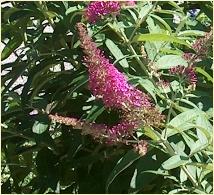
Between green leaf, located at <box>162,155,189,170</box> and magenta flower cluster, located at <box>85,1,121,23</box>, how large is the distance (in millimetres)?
371

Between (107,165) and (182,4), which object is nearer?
(107,165)

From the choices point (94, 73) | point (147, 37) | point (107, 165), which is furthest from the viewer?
point (107, 165)

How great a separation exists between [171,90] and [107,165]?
0.42 meters

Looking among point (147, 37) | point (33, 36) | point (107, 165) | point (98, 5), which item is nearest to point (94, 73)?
point (98, 5)

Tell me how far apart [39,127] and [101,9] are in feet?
1.70

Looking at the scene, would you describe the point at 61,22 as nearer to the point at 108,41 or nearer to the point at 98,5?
the point at 108,41

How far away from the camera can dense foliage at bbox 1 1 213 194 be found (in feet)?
4.21

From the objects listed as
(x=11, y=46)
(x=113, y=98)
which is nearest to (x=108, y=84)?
(x=113, y=98)

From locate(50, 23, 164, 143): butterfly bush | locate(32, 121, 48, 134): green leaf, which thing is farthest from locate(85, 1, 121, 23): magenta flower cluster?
locate(32, 121, 48, 134): green leaf

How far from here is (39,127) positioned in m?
1.78

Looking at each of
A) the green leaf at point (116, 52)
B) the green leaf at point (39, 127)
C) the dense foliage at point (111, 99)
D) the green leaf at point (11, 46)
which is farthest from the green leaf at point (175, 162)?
the green leaf at point (11, 46)

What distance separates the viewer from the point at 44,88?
199 cm

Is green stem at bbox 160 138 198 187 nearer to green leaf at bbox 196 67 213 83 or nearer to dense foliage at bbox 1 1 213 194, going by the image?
dense foliage at bbox 1 1 213 194

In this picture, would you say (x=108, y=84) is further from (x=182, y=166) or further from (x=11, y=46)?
(x=11, y=46)
